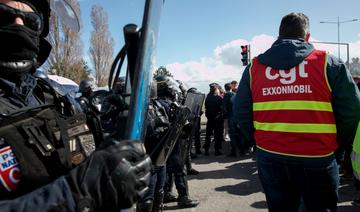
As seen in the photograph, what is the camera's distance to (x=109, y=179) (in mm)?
972

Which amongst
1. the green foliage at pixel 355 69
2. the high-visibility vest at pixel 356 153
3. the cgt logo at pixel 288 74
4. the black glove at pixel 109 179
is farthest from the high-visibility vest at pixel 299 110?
the green foliage at pixel 355 69

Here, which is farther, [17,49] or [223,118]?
[223,118]

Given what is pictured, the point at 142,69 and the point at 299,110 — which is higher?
the point at 142,69

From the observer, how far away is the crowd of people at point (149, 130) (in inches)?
38.9

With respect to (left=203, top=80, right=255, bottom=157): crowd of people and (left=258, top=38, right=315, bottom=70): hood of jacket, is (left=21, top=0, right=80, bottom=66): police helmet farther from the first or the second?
(left=203, top=80, right=255, bottom=157): crowd of people

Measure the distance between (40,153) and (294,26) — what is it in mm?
2170

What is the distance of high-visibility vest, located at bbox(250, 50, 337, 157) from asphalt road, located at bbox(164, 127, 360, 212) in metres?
2.19

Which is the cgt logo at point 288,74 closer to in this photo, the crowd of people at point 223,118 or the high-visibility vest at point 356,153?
the high-visibility vest at point 356,153

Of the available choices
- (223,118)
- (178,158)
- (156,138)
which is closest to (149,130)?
(156,138)

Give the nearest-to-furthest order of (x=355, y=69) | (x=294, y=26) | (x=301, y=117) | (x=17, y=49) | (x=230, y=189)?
1. (x=17, y=49)
2. (x=301, y=117)
3. (x=294, y=26)
4. (x=230, y=189)
5. (x=355, y=69)

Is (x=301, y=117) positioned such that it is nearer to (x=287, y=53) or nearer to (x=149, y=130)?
(x=287, y=53)

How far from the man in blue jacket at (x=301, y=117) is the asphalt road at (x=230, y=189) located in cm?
203

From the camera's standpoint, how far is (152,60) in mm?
1216

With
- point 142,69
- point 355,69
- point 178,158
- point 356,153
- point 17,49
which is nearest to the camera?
point 142,69
